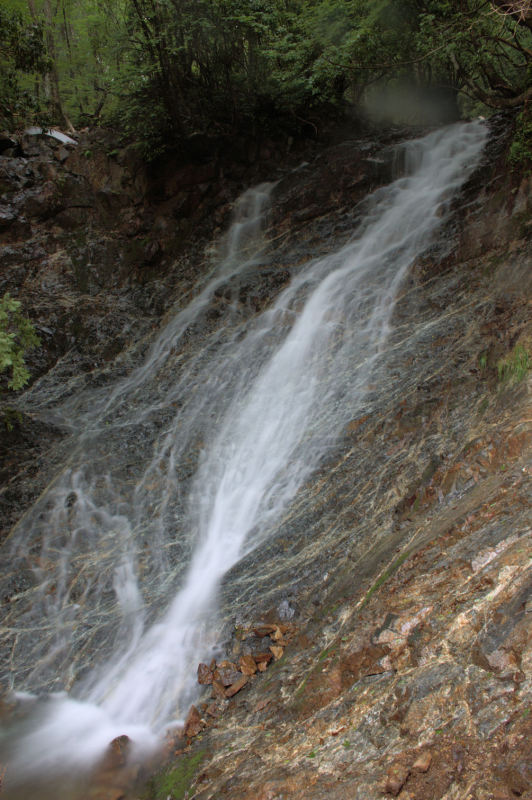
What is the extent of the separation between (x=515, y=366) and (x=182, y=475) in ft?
17.6

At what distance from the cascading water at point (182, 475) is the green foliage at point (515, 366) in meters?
2.10

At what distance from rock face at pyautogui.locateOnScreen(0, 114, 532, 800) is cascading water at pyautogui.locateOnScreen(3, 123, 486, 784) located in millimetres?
551

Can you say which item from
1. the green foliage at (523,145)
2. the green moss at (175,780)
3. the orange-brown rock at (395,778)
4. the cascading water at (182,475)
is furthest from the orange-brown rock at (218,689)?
the green foliage at (523,145)

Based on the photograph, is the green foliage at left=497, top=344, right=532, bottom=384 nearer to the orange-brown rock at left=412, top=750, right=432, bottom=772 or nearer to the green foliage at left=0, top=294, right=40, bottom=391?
the orange-brown rock at left=412, top=750, right=432, bottom=772

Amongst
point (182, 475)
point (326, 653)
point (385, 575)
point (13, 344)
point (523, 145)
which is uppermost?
point (13, 344)

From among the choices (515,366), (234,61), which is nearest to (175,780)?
(515,366)

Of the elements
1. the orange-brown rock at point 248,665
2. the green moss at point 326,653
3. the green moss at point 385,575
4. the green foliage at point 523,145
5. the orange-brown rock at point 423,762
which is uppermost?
the green foliage at point 523,145

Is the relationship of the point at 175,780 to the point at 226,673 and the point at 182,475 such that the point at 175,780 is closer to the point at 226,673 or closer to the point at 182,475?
the point at 226,673

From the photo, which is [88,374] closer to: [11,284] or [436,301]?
[11,284]

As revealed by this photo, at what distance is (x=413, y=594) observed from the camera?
425 cm

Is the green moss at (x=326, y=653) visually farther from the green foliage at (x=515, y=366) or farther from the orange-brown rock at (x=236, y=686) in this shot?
the green foliage at (x=515, y=366)

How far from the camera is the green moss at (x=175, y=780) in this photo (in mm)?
4362

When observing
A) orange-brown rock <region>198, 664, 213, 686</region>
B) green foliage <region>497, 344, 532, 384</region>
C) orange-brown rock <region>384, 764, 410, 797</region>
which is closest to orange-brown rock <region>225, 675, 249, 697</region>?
orange-brown rock <region>198, 664, 213, 686</region>

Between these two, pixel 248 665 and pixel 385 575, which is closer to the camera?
pixel 385 575
